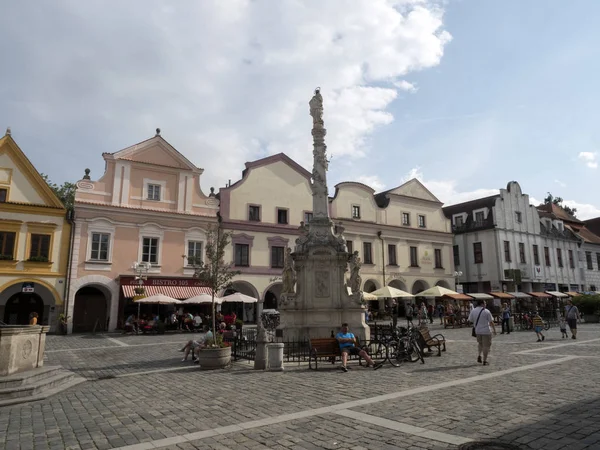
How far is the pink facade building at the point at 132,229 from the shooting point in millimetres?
27688

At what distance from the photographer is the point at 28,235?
2619cm

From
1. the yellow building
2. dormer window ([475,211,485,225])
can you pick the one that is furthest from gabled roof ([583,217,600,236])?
the yellow building

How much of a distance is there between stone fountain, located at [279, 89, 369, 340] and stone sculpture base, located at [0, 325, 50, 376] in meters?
7.25

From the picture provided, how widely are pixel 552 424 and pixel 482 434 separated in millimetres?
1182

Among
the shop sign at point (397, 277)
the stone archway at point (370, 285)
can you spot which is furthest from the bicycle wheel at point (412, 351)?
the shop sign at point (397, 277)

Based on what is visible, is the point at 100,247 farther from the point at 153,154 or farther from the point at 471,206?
the point at 471,206

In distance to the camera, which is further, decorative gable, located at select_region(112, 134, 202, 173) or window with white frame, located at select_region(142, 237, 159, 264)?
decorative gable, located at select_region(112, 134, 202, 173)

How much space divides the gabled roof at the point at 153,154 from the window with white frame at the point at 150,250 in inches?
219

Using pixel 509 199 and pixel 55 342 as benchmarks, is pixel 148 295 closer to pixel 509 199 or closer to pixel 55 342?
pixel 55 342

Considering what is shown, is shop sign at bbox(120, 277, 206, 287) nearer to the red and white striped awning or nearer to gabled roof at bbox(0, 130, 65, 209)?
the red and white striped awning

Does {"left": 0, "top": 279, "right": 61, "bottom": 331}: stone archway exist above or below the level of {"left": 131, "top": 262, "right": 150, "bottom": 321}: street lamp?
below

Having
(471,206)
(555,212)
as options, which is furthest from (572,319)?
(555,212)

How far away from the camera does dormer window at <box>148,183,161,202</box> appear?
30.4 m

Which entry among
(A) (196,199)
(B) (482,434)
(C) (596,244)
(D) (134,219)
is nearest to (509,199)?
(C) (596,244)
